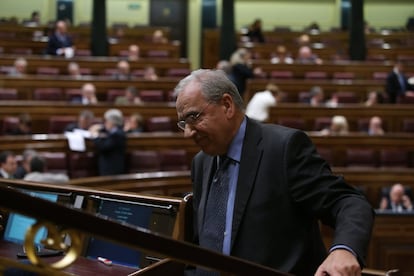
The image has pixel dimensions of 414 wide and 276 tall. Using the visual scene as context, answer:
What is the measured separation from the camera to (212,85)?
1959 millimetres

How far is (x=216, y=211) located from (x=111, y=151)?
4.91 metres

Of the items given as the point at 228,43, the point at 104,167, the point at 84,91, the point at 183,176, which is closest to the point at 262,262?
the point at 183,176

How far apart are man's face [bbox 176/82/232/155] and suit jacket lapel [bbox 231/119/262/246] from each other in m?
0.08

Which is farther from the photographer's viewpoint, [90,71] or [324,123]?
[90,71]

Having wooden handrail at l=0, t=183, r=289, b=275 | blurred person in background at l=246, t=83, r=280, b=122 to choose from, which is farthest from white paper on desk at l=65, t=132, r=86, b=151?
wooden handrail at l=0, t=183, r=289, b=275

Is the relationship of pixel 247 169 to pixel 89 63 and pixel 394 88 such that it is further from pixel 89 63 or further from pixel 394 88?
pixel 89 63

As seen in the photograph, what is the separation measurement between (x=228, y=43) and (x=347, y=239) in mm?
12126

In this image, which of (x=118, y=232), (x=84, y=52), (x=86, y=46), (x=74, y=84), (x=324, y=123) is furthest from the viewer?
(x=86, y=46)

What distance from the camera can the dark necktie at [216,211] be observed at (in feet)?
6.54

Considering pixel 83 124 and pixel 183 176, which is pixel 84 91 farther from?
pixel 183 176

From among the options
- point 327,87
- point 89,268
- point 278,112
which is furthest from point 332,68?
point 89,268

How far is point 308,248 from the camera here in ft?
6.56

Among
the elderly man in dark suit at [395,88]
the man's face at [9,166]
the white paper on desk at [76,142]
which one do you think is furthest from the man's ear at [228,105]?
the elderly man in dark suit at [395,88]

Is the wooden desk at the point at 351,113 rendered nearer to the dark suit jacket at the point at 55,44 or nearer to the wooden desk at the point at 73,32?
the dark suit jacket at the point at 55,44
